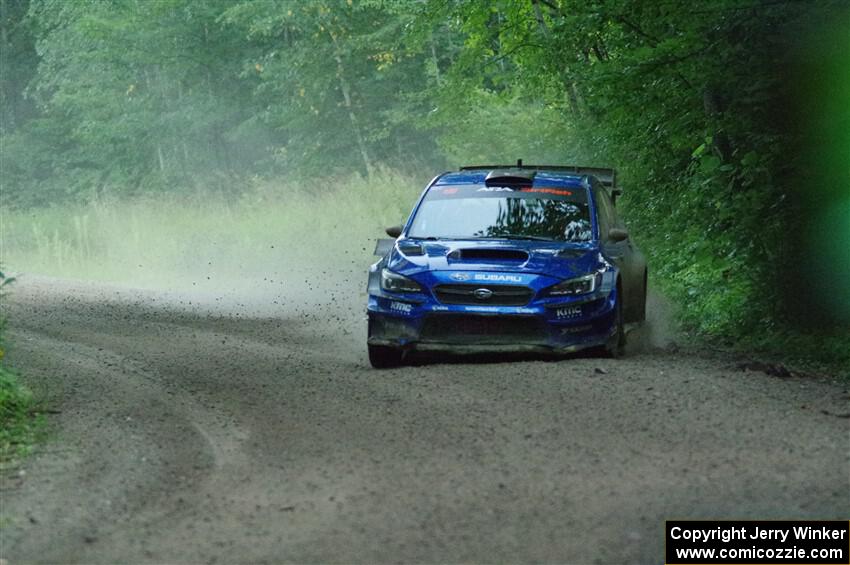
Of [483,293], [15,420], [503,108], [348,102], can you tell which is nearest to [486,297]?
[483,293]

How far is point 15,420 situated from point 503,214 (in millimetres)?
5115

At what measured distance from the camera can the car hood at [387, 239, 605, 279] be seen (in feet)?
38.7

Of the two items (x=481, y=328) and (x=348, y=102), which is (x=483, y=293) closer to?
(x=481, y=328)

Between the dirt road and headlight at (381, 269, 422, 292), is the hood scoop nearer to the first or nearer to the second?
headlight at (381, 269, 422, 292)

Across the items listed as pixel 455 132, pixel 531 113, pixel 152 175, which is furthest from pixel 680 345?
pixel 152 175

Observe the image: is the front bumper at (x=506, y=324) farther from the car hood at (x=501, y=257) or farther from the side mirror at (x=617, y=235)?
the side mirror at (x=617, y=235)

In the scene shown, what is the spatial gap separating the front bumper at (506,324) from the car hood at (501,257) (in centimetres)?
29

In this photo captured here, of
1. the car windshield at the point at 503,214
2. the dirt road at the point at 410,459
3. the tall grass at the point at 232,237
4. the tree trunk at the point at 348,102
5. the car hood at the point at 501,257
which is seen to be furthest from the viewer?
the tree trunk at the point at 348,102

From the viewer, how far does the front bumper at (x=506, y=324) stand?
457 inches

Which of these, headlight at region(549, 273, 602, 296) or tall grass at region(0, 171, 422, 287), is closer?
headlight at region(549, 273, 602, 296)

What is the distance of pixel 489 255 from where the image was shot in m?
12.0

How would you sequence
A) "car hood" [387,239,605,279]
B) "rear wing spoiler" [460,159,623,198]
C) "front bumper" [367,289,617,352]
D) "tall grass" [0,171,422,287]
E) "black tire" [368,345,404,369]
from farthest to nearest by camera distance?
"tall grass" [0,171,422,287] → "rear wing spoiler" [460,159,623,198] → "black tire" [368,345,404,369] → "car hood" [387,239,605,279] → "front bumper" [367,289,617,352]

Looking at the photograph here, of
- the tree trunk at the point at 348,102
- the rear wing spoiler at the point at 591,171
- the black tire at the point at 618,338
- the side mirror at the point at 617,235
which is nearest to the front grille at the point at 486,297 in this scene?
the black tire at the point at 618,338

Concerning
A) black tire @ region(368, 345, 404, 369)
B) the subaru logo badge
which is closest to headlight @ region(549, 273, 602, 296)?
the subaru logo badge
